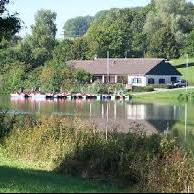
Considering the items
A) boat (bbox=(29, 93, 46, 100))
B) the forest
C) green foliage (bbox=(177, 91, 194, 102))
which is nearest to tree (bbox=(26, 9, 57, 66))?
the forest

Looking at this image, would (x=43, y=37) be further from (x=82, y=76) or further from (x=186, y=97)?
(x=186, y=97)

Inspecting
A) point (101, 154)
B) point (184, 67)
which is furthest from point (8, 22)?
point (184, 67)

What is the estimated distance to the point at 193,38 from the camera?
324 feet

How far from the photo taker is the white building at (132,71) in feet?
307

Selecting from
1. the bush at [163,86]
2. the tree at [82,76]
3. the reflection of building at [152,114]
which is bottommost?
the reflection of building at [152,114]

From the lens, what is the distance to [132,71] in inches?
3723

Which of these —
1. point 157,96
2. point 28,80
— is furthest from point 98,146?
point 28,80

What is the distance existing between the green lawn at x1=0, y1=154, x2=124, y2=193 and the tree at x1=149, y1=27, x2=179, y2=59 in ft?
301

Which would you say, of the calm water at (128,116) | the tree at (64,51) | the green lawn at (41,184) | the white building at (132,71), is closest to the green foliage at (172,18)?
the white building at (132,71)

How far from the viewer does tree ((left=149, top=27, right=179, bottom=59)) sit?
346ft

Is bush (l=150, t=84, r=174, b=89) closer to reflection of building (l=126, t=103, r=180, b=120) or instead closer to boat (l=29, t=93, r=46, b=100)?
boat (l=29, t=93, r=46, b=100)

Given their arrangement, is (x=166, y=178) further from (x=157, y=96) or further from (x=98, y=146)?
(x=157, y=96)

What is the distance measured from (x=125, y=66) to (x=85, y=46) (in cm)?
1240

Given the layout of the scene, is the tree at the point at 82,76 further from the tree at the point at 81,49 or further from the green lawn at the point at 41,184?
the green lawn at the point at 41,184
